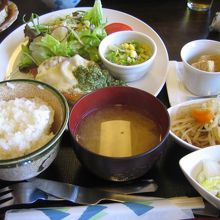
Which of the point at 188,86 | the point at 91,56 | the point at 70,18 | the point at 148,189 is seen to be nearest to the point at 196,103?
the point at 188,86

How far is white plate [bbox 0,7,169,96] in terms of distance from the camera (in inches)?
53.8

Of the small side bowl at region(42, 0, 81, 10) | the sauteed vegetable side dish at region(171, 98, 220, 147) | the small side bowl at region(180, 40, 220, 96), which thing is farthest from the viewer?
the small side bowl at region(42, 0, 81, 10)

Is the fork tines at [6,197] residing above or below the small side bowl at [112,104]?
below

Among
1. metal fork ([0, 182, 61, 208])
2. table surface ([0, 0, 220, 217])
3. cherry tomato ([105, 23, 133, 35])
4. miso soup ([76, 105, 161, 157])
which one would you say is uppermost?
cherry tomato ([105, 23, 133, 35])

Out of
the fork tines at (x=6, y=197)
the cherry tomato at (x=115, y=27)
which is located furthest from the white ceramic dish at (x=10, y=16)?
the fork tines at (x=6, y=197)

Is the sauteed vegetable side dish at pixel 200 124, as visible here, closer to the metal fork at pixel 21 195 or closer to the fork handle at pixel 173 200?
the fork handle at pixel 173 200

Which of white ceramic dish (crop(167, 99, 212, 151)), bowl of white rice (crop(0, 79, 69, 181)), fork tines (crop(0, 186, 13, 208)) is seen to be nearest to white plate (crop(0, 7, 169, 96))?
white ceramic dish (crop(167, 99, 212, 151))

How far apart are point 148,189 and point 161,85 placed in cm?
50

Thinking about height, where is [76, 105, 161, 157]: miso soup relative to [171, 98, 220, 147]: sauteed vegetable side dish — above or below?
above

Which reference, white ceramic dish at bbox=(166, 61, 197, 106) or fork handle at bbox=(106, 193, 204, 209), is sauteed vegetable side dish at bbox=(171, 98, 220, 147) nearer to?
white ceramic dish at bbox=(166, 61, 197, 106)

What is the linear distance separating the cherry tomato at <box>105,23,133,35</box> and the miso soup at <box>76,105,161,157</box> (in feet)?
2.10

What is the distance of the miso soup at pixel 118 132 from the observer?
99 cm

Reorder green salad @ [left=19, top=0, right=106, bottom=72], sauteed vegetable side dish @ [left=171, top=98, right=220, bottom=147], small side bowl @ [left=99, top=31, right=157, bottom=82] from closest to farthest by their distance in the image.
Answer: sauteed vegetable side dish @ [left=171, top=98, right=220, bottom=147]
small side bowl @ [left=99, top=31, right=157, bottom=82]
green salad @ [left=19, top=0, right=106, bottom=72]

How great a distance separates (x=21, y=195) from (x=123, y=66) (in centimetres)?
67
